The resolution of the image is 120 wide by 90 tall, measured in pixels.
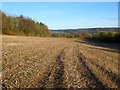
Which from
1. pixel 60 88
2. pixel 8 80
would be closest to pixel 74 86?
pixel 60 88

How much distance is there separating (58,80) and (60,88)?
75.7 inches

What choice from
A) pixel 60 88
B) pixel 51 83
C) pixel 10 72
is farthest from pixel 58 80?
pixel 10 72

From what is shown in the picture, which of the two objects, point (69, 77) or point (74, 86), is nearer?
point (74, 86)

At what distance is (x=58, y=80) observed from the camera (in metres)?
15.1

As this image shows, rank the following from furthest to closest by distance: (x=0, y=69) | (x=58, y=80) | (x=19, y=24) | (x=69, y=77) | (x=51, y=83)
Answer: (x=19, y=24) → (x=0, y=69) → (x=69, y=77) → (x=58, y=80) → (x=51, y=83)

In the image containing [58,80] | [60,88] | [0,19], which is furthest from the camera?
[0,19]

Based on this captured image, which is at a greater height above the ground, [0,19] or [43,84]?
[0,19]

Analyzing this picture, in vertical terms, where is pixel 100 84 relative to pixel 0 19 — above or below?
below

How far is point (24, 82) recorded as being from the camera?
46.8 ft

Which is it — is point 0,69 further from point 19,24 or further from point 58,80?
point 19,24

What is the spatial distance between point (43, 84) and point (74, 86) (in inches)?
62.4

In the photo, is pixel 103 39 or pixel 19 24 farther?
pixel 103 39

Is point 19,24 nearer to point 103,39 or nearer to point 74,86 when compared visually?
point 103,39

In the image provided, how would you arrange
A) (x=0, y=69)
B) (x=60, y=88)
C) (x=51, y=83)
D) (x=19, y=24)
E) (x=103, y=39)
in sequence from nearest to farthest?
(x=60, y=88) < (x=51, y=83) < (x=0, y=69) < (x=19, y=24) < (x=103, y=39)
